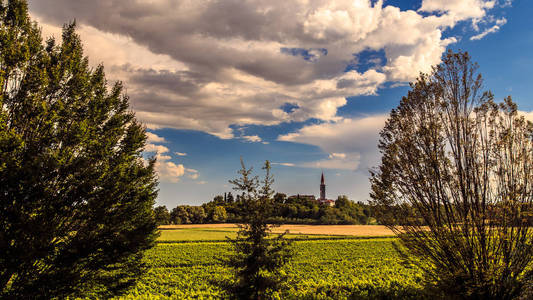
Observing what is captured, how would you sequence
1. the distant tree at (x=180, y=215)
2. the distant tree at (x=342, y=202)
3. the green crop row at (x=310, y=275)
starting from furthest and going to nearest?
the distant tree at (x=342, y=202) → the distant tree at (x=180, y=215) → the green crop row at (x=310, y=275)

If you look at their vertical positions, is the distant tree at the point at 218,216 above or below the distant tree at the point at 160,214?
A: below

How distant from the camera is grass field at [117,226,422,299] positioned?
13898 millimetres

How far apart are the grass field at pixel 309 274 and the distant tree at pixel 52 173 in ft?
15.0

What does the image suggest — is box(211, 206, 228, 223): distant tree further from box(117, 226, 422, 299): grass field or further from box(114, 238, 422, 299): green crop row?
box(114, 238, 422, 299): green crop row

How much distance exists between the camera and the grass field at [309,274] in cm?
1390

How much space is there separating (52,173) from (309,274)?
17.6m

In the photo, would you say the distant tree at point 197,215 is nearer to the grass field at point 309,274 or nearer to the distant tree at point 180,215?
the distant tree at point 180,215

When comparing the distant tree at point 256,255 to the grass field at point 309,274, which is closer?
the distant tree at point 256,255

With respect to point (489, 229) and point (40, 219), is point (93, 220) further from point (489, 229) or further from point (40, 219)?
point (489, 229)

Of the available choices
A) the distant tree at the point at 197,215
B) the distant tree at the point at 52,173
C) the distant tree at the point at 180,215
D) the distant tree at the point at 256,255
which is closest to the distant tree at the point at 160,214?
the distant tree at the point at 52,173

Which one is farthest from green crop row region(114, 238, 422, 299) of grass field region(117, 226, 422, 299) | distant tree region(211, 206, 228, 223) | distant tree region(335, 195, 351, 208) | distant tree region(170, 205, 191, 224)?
distant tree region(335, 195, 351, 208)

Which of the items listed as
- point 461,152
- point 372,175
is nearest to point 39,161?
point 372,175

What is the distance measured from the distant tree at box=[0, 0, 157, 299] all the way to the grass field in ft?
15.0

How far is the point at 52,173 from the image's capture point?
955 cm
